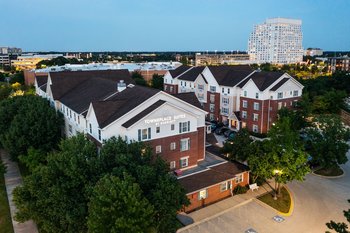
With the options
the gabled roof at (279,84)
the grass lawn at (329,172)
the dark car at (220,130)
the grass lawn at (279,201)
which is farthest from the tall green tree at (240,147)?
the gabled roof at (279,84)

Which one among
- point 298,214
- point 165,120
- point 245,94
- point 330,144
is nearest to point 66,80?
point 165,120

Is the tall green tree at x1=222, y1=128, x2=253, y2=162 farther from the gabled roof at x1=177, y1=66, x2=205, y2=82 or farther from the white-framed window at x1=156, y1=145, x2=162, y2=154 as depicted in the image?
the gabled roof at x1=177, y1=66, x2=205, y2=82

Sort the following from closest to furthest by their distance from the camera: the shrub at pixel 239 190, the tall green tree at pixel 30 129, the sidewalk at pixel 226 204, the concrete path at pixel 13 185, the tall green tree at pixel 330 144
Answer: the concrete path at pixel 13 185 < the sidewalk at pixel 226 204 < the shrub at pixel 239 190 < the tall green tree at pixel 330 144 < the tall green tree at pixel 30 129

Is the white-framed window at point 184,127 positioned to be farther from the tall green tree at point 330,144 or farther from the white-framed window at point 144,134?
the tall green tree at point 330,144

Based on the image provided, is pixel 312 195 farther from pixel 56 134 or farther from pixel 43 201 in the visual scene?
pixel 56 134

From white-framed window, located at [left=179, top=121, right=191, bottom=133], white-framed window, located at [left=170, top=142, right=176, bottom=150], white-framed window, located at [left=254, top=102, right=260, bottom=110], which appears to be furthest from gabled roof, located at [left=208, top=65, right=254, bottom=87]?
white-framed window, located at [left=170, top=142, right=176, bottom=150]

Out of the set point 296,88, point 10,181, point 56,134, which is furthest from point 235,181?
point 296,88
